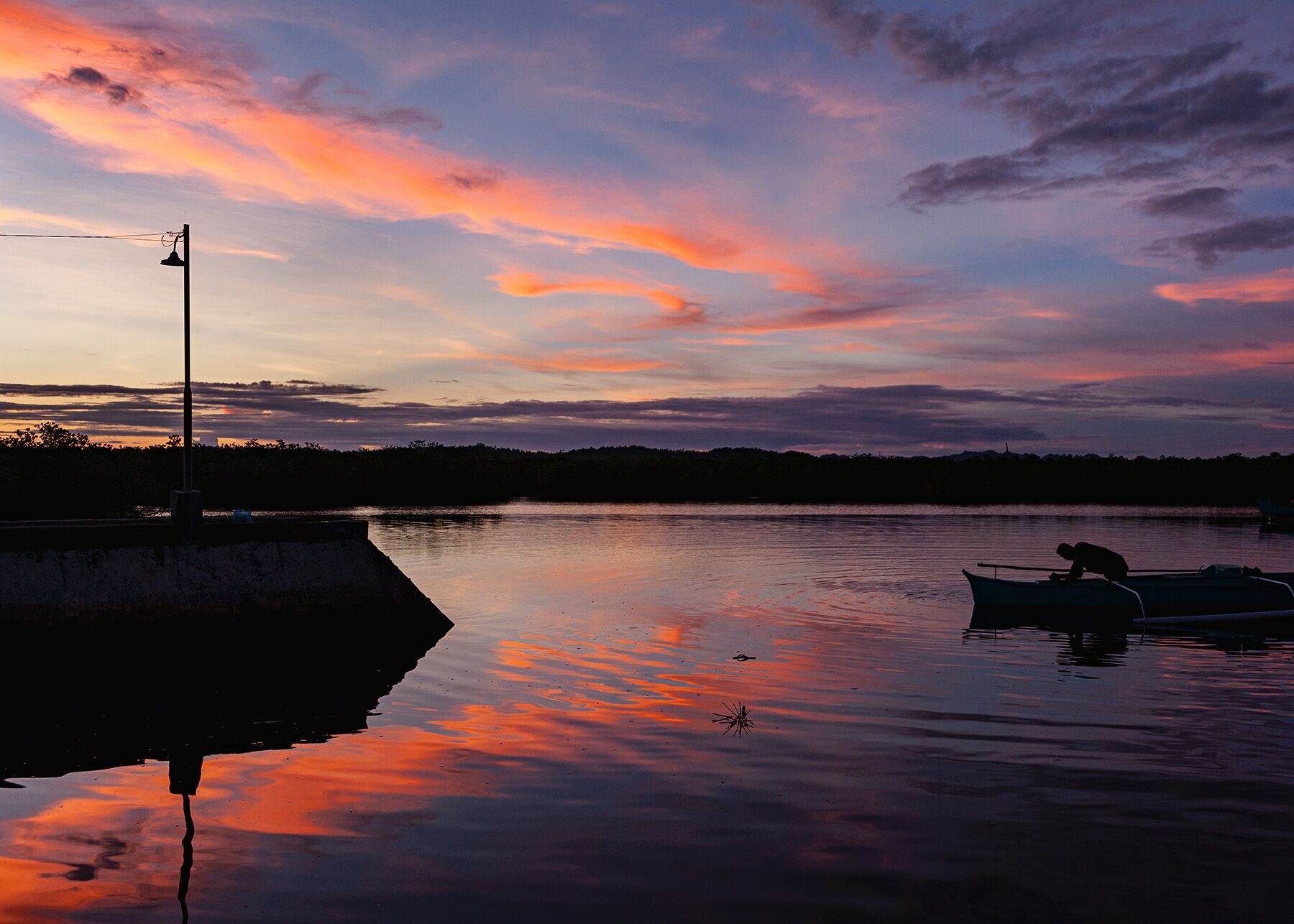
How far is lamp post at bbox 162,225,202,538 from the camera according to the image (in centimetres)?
2189

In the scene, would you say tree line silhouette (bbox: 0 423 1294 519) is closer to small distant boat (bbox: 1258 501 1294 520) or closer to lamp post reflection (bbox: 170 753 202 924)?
small distant boat (bbox: 1258 501 1294 520)

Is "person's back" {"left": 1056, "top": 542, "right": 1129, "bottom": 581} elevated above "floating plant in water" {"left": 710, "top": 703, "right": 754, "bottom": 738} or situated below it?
above

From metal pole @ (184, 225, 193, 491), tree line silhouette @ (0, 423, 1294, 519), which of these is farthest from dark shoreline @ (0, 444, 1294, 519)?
metal pole @ (184, 225, 193, 491)

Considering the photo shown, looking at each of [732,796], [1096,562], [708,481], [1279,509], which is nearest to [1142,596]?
[1096,562]

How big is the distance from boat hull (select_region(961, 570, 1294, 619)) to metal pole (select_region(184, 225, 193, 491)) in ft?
63.4

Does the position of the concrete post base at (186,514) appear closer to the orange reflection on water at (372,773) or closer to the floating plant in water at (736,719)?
the orange reflection on water at (372,773)

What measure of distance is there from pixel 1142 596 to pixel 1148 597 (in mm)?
199

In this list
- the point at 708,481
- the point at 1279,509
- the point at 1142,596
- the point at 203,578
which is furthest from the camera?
the point at 708,481

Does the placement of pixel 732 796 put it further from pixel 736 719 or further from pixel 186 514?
pixel 186 514

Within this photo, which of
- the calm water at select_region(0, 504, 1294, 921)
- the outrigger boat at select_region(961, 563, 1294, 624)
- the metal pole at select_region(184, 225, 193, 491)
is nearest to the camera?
the calm water at select_region(0, 504, 1294, 921)

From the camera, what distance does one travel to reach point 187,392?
912 inches

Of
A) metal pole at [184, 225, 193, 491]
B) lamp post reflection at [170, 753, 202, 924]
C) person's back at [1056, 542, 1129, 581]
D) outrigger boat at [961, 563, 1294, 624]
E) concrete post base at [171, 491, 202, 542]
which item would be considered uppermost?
metal pole at [184, 225, 193, 491]

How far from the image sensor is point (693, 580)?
35.9 meters

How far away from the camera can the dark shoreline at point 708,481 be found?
366 feet
